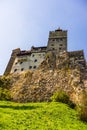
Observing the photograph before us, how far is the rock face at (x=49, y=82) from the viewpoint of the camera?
4725 cm

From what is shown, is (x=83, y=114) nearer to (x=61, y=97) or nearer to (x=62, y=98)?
(x=62, y=98)

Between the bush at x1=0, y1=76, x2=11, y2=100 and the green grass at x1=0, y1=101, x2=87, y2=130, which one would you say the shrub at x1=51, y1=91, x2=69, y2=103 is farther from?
the bush at x1=0, y1=76, x2=11, y2=100

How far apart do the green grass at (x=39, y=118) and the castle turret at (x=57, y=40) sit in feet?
164

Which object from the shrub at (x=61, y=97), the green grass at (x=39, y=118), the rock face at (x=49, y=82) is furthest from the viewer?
the rock face at (x=49, y=82)

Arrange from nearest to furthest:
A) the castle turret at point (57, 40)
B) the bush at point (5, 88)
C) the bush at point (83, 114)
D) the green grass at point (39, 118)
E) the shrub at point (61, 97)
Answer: the green grass at point (39, 118), the bush at point (83, 114), the shrub at point (61, 97), the bush at point (5, 88), the castle turret at point (57, 40)

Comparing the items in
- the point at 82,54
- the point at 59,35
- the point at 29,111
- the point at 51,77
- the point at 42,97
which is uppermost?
the point at 59,35

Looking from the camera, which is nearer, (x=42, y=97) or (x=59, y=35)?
(x=42, y=97)

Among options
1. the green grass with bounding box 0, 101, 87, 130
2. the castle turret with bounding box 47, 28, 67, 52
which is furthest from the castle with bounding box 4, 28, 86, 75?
the green grass with bounding box 0, 101, 87, 130

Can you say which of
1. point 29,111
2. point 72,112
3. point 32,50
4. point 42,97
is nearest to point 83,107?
point 72,112

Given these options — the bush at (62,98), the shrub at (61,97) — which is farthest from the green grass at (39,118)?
the shrub at (61,97)

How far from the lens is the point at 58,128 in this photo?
1176 inches

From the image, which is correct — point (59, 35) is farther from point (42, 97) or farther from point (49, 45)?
point (42, 97)

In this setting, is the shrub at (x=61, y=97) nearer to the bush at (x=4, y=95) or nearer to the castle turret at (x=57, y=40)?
the bush at (x=4, y=95)

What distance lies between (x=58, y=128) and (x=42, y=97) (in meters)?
17.1
